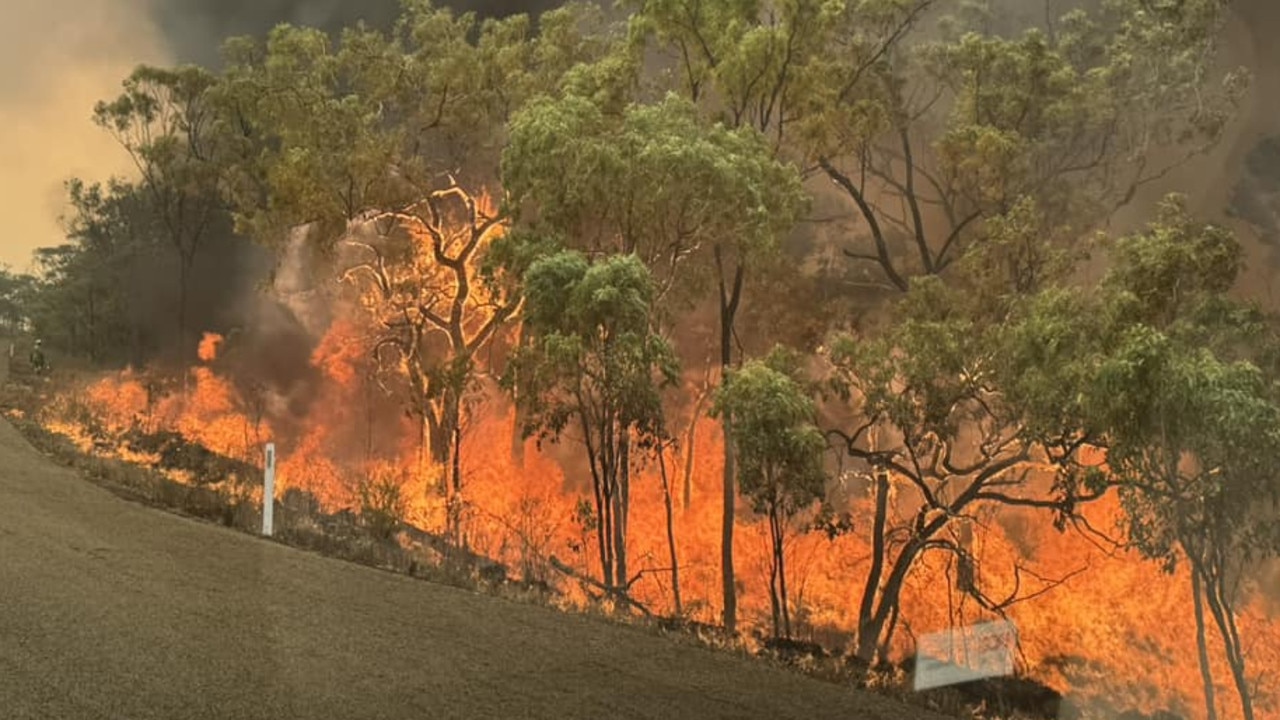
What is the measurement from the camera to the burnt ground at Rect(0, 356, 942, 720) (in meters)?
6.58

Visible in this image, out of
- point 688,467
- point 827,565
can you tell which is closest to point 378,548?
point 688,467

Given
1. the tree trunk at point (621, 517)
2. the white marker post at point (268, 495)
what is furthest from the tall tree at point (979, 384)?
the white marker post at point (268, 495)

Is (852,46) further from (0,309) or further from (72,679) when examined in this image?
(0,309)

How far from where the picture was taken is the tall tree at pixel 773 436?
19.3 metres

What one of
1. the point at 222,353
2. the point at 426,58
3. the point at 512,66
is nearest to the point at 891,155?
the point at 512,66

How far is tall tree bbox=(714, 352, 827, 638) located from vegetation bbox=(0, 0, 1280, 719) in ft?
0.22

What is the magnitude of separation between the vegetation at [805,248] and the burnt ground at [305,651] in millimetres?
6734

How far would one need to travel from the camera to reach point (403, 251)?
117 ft

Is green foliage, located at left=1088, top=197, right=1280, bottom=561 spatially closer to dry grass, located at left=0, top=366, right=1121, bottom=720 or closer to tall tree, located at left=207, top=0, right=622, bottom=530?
dry grass, located at left=0, top=366, right=1121, bottom=720

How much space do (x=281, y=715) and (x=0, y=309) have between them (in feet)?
348

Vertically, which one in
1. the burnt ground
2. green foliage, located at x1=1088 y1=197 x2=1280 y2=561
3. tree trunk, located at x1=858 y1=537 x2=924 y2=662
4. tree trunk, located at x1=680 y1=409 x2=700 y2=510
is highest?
tree trunk, located at x1=680 y1=409 x2=700 y2=510

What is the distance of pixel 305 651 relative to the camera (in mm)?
7621

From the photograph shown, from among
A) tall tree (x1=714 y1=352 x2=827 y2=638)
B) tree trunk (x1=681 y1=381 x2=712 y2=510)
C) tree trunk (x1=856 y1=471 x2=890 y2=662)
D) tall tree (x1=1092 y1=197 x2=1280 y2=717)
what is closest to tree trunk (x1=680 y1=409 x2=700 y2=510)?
tree trunk (x1=681 y1=381 x2=712 y2=510)

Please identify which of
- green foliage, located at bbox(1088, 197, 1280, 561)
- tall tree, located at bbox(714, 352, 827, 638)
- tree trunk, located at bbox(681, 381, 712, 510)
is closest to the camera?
green foliage, located at bbox(1088, 197, 1280, 561)
